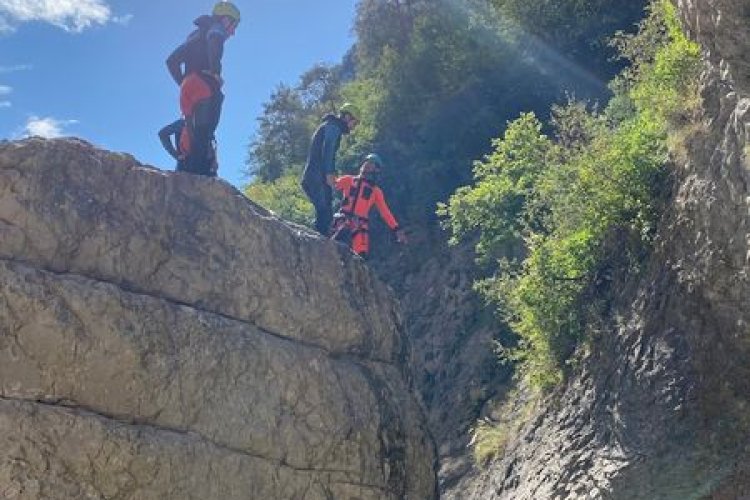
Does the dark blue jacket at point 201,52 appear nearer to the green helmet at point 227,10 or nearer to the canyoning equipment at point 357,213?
the green helmet at point 227,10

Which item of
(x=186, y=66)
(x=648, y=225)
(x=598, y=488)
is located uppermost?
(x=186, y=66)

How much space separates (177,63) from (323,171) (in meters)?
3.39

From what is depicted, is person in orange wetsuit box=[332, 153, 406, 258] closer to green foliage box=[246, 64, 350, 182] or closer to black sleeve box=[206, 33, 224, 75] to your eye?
black sleeve box=[206, 33, 224, 75]

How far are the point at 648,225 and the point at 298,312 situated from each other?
5300 mm

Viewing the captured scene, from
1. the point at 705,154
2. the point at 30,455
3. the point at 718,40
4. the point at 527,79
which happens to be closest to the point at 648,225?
the point at 705,154

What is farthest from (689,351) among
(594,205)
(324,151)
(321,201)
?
(324,151)

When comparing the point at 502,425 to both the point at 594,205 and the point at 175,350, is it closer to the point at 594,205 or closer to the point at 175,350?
the point at 594,205

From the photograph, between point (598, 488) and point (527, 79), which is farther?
point (527, 79)

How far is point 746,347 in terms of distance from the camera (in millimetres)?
10078

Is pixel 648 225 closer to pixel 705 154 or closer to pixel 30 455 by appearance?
pixel 705 154

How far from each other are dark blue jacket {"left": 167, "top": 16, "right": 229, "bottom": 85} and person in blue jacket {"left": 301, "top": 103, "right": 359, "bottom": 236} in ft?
9.80

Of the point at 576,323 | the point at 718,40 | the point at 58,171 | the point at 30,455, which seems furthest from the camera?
the point at 576,323

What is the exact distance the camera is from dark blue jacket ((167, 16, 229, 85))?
11.9 metres

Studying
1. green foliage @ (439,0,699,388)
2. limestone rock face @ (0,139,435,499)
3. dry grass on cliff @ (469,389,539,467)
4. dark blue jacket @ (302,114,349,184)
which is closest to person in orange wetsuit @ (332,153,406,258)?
dark blue jacket @ (302,114,349,184)
